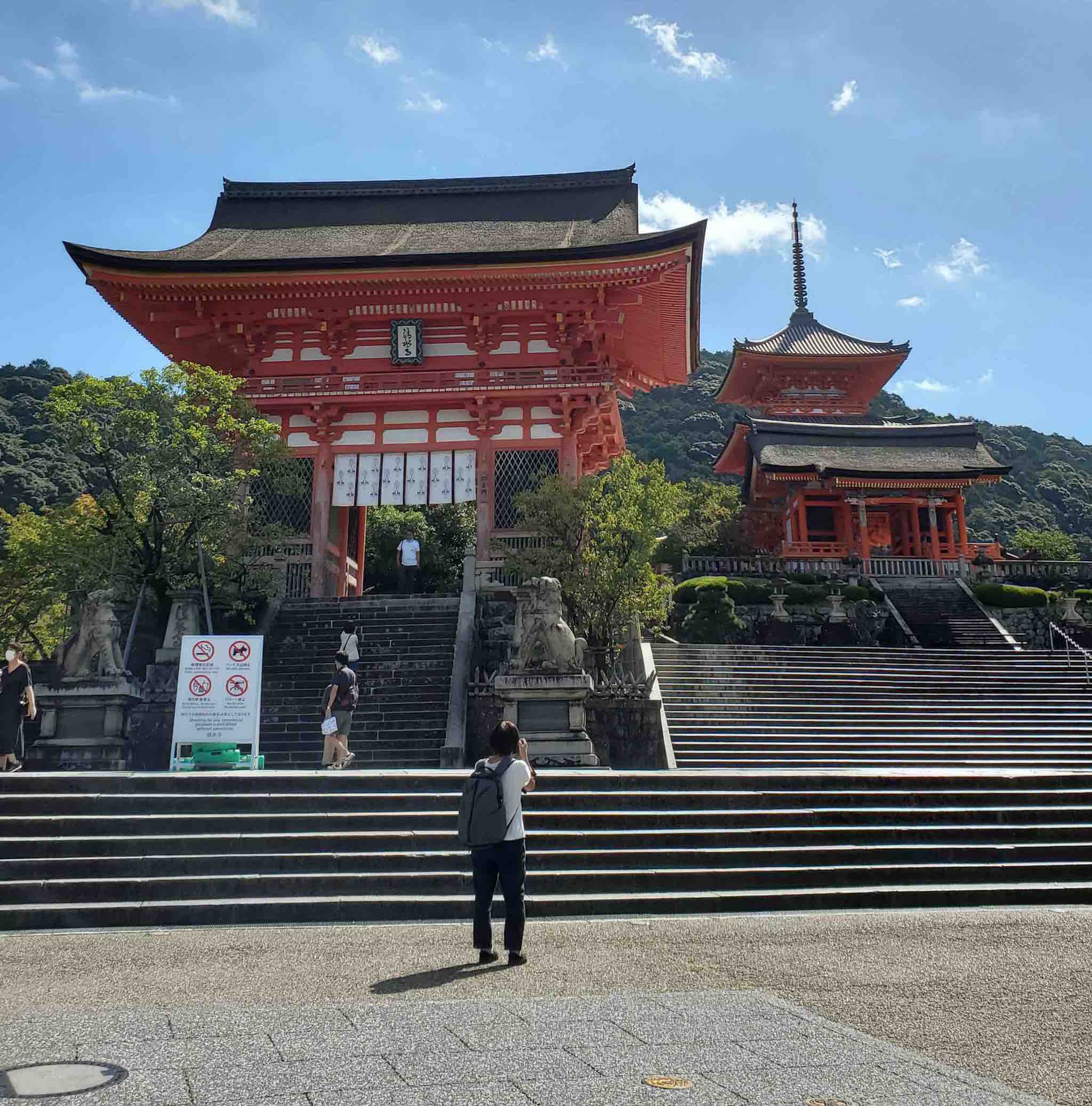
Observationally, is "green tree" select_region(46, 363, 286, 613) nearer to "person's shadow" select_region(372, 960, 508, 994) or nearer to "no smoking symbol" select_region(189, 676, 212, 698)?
"no smoking symbol" select_region(189, 676, 212, 698)

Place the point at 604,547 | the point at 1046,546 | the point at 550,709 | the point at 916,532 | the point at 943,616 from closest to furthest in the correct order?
the point at 550,709
the point at 604,547
the point at 943,616
the point at 1046,546
the point at 916,532

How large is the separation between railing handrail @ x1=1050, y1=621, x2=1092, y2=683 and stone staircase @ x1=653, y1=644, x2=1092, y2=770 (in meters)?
0.15

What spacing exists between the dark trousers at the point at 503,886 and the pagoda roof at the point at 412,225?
16.7 meters

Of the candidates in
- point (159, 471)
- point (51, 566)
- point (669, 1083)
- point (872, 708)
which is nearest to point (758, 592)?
point (872, 708)

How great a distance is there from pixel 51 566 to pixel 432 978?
1344cm

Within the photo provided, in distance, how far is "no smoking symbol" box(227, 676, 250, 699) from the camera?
11242mm

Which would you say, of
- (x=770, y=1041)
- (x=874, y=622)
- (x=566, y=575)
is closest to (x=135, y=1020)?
(x=770, y=1041)

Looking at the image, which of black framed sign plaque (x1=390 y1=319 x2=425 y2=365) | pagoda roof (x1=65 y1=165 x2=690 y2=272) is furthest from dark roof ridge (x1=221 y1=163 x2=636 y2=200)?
black framed sign plaque (x1=390 y1=319 x2=425 y2=365)

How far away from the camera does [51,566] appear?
1609 cm

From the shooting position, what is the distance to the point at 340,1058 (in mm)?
3637

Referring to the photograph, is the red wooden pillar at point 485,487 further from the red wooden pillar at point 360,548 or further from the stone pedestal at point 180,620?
the stone pedestal at point 180,620

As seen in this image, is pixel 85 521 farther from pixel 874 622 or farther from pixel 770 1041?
pixel 874 622

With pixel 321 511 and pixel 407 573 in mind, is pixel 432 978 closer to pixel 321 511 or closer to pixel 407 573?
pixel 321 511

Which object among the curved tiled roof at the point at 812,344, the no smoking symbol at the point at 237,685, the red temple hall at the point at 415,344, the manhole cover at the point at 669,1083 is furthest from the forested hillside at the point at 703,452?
the manhole cover at the point at 669,1083
